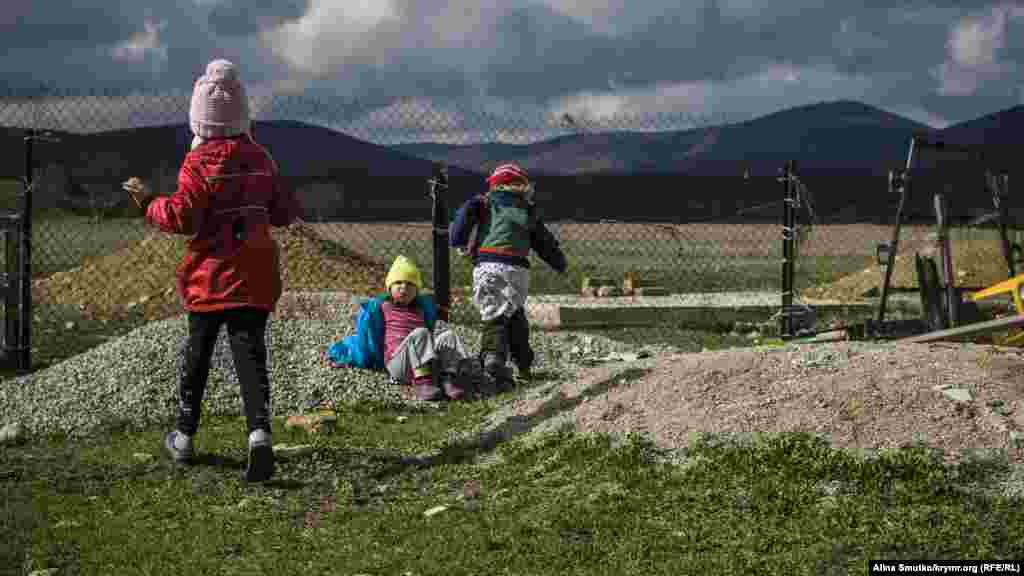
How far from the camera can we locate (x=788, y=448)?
5.67m

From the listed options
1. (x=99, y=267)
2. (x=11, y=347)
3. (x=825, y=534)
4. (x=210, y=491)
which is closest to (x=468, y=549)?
(x=825, y=534)

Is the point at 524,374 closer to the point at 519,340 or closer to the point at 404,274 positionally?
the point at 519,340

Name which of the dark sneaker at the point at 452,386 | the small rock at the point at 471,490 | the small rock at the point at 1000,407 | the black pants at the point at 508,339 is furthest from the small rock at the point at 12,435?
the small rock at the point at 1000,407

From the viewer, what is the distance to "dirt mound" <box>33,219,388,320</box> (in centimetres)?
1491

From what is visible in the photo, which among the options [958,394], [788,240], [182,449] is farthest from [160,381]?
[788,240]

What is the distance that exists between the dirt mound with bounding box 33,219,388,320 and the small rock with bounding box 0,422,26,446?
247 inches

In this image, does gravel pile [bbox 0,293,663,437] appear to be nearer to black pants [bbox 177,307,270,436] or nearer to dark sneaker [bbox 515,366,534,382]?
dark sneaker [bbox 515,366,534,382]

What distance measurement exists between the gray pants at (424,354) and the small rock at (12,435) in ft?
7.87

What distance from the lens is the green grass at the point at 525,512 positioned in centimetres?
474

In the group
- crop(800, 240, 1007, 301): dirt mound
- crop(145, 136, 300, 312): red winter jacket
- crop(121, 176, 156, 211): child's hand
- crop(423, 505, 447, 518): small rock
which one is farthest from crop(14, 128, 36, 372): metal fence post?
crop(800, 240, 1007, 301): dirt mound

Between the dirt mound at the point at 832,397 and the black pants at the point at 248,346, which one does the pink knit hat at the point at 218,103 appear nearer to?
the black pants at the point at 248,346

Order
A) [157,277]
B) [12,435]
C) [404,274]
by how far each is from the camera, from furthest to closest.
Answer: [157,277], [404,274], [12,435]

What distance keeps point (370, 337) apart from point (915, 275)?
9697 mm

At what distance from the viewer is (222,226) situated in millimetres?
6305
